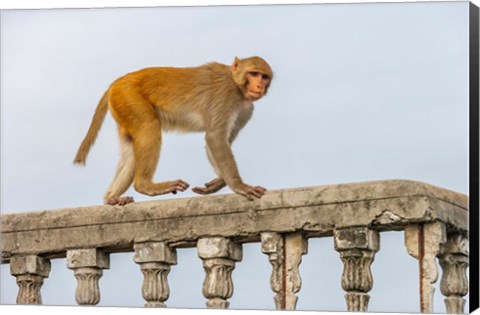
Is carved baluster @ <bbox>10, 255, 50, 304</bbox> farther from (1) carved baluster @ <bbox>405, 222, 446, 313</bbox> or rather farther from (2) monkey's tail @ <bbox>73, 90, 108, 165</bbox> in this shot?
(1) carved baluster @ <bbox>405, 222, 446, 313</bbox>

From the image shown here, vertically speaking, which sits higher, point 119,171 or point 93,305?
point 119,171

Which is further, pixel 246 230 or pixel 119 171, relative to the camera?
pixel 119 171

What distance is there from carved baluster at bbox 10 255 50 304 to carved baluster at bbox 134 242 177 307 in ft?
3.84

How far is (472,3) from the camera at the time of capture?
1329 centimetres

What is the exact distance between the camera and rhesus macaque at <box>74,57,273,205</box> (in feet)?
47.3

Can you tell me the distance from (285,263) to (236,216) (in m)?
0.63

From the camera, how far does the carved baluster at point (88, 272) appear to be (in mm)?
14320

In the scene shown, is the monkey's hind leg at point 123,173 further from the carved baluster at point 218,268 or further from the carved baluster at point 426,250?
the carved baluster at point 426,250

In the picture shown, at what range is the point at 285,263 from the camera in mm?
13531

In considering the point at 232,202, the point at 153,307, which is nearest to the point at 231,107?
the point at 232,202

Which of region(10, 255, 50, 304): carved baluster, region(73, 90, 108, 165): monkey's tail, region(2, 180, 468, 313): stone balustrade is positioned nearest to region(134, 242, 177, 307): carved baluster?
region(2, 180, 468, 313): stone balustrade

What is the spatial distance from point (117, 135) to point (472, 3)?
12.7 feet

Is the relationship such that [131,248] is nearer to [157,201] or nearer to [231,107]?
[157,201]

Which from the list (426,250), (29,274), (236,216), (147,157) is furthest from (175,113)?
(426,250)
